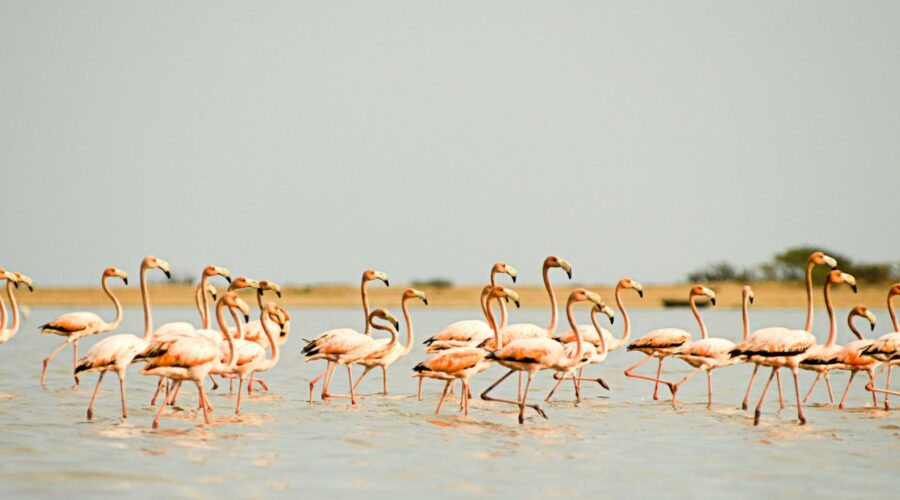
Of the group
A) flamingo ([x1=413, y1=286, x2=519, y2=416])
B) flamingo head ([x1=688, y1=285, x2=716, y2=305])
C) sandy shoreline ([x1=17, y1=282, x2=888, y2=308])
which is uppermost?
sandy shoreline ([x1=17, y1=282, x2=888, y2=308])

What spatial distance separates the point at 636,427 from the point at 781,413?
2759 mm

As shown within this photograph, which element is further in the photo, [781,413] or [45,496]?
[781,413]

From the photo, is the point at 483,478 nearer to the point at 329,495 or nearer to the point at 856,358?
the point at 329,495

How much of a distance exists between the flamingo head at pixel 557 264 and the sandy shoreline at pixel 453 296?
39926 mm

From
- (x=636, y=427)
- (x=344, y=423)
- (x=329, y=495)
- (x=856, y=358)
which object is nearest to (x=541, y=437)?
(x=636, y=427)

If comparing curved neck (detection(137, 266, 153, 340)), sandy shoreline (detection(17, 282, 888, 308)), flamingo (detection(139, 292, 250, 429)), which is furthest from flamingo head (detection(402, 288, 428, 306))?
sandy shoreline (detection(17, 282, 888, 308))

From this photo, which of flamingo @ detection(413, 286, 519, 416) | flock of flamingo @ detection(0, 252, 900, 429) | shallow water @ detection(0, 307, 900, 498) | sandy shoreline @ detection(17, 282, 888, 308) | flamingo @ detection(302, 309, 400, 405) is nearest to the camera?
shallow water @ detection(0, 307, 900, 498)

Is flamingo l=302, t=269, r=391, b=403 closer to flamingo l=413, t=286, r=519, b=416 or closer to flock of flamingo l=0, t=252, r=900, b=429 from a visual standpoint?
flock of flamingo l=0, t=252, r=900, b=429

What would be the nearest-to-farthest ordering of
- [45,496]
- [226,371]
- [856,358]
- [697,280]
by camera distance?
1. [45,496]
2. [226,371]
3. [856,358]
4. [697,280]

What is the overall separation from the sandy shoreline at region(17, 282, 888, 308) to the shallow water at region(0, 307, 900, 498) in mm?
40997

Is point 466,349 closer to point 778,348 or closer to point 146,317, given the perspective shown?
point 778,348

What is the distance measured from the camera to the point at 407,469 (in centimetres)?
956

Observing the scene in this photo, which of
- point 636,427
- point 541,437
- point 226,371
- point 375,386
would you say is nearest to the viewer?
point 541,437

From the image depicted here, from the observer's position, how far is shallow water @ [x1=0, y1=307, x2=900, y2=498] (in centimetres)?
886
